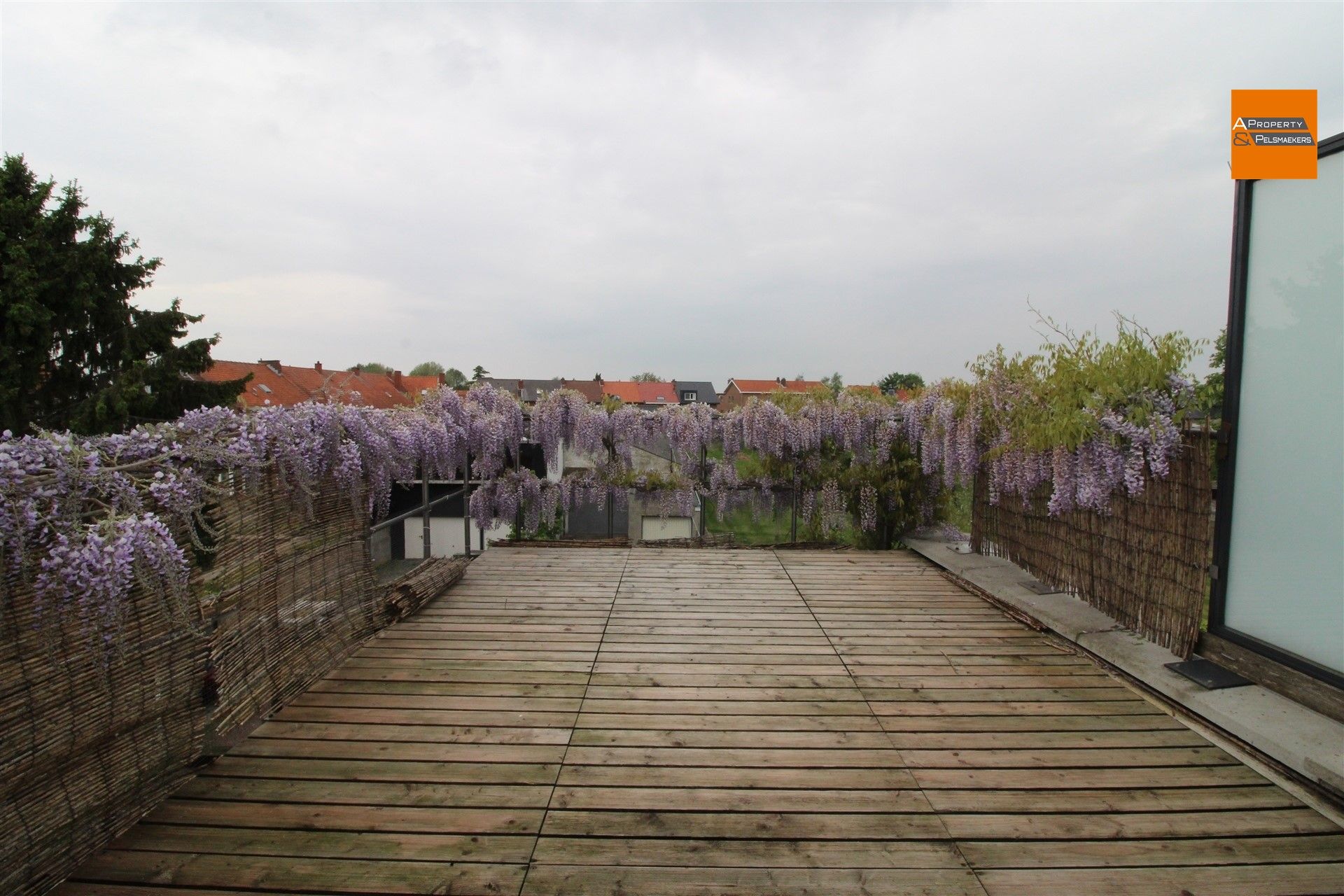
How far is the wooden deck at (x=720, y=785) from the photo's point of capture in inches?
63.0

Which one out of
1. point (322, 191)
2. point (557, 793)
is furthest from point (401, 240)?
point (557, 793)

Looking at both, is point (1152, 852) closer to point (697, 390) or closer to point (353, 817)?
point (353, 817)

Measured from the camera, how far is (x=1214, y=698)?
95.2 inches

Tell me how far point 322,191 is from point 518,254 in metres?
3.97

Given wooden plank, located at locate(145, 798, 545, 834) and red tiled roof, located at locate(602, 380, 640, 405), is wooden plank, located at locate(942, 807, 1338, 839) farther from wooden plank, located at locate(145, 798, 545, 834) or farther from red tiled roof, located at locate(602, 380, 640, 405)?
red tiled roof, located at locate(602, 380, 640, 405)

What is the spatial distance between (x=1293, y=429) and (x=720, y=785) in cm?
253

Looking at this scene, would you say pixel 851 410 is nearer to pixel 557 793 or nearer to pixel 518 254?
pixel 557 793

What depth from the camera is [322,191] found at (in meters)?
8.05

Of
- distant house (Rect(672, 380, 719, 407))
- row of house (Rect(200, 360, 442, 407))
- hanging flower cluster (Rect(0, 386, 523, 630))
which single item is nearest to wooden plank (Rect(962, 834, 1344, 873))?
hanging flower cluster (Rect(0, 386, 523, 630))

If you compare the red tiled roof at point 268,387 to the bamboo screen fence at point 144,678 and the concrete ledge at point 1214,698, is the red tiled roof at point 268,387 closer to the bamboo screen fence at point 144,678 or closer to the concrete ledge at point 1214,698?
the bamboo screen fence at point 144,678

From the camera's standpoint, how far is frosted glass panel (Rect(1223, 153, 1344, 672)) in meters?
2.18

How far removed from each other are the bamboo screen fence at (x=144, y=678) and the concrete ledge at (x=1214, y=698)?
3.57 m

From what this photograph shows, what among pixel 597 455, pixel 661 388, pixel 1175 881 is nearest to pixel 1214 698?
pixel 1175 881

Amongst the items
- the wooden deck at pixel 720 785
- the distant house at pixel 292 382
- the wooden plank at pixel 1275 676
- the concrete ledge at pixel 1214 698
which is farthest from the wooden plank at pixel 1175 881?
the distant house at pixel 292 382
